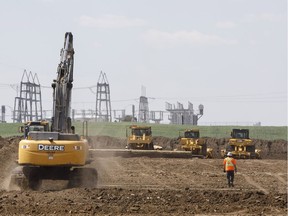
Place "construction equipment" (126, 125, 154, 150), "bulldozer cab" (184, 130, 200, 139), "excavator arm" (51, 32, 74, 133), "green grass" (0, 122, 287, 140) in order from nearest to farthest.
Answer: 1. "excavator arm" (51, 32, 74, 133)
2. "construction equipment" (126, 125, 154, 150)
3. "bulldozer cab" (184, 130, 200, 139)
4. "green grass" (0, 122, 287, 140)

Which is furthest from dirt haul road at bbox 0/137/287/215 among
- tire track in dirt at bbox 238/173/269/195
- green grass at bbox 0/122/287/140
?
green grass at bbox 0/122/287/140

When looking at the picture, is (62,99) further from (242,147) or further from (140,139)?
(242,147)

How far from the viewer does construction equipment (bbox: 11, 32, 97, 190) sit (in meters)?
21.2

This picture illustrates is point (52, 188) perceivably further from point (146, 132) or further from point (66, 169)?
point (146, 132)

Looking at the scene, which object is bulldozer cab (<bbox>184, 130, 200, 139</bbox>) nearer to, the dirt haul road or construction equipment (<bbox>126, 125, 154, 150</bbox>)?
construction equipment (<bbox>126, 125, 154, 150</bbox>)

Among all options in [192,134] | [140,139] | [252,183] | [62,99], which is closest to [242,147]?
[192,134]

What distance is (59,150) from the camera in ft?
69.8

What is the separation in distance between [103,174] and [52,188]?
261 inches

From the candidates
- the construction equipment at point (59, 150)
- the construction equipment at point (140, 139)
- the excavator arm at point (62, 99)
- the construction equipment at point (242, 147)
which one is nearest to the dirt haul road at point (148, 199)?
the construction equipment at point (59, 150)

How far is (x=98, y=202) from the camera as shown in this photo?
59.0ft

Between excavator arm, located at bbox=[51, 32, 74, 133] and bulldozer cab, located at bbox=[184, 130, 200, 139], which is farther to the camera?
bulldozer cab, located at bbox=[184, 130, 200, 139]

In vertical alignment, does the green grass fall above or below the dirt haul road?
above

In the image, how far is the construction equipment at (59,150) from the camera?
2117cm

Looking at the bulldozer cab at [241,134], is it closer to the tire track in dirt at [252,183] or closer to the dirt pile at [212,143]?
the dirt pile at [212,143]
